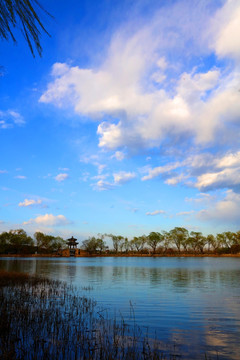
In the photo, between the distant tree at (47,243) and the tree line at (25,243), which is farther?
the distant tree at (47,243)

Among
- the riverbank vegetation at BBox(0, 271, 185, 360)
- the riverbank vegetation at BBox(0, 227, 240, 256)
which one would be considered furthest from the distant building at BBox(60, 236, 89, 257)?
the riverbank vegetation at BBox(0, 271, 185, 360)

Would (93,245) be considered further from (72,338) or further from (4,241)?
(72,338)

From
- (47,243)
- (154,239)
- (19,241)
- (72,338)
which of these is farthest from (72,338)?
(154,239)

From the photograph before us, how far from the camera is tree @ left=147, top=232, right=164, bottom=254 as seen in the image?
184 metres

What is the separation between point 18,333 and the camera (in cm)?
1030

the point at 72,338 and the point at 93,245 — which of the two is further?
the point at 93,245

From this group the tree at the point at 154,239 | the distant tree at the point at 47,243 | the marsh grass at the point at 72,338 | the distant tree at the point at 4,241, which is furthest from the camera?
the tree at the point at 154,239

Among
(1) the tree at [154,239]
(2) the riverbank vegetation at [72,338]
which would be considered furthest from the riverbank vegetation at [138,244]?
(2) the riverbank vegetation at [72,338]

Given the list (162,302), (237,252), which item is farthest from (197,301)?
(237,252)

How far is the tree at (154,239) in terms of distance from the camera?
183625 mm

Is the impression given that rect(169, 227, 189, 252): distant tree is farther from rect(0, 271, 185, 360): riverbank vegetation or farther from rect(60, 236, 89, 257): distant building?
rect(0, 271, 185, 360): riverbank vegetation

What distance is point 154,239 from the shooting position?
7259 inches

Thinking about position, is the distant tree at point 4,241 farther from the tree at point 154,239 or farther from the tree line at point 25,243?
the tree at point 154,239

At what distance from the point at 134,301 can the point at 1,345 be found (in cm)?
1307
